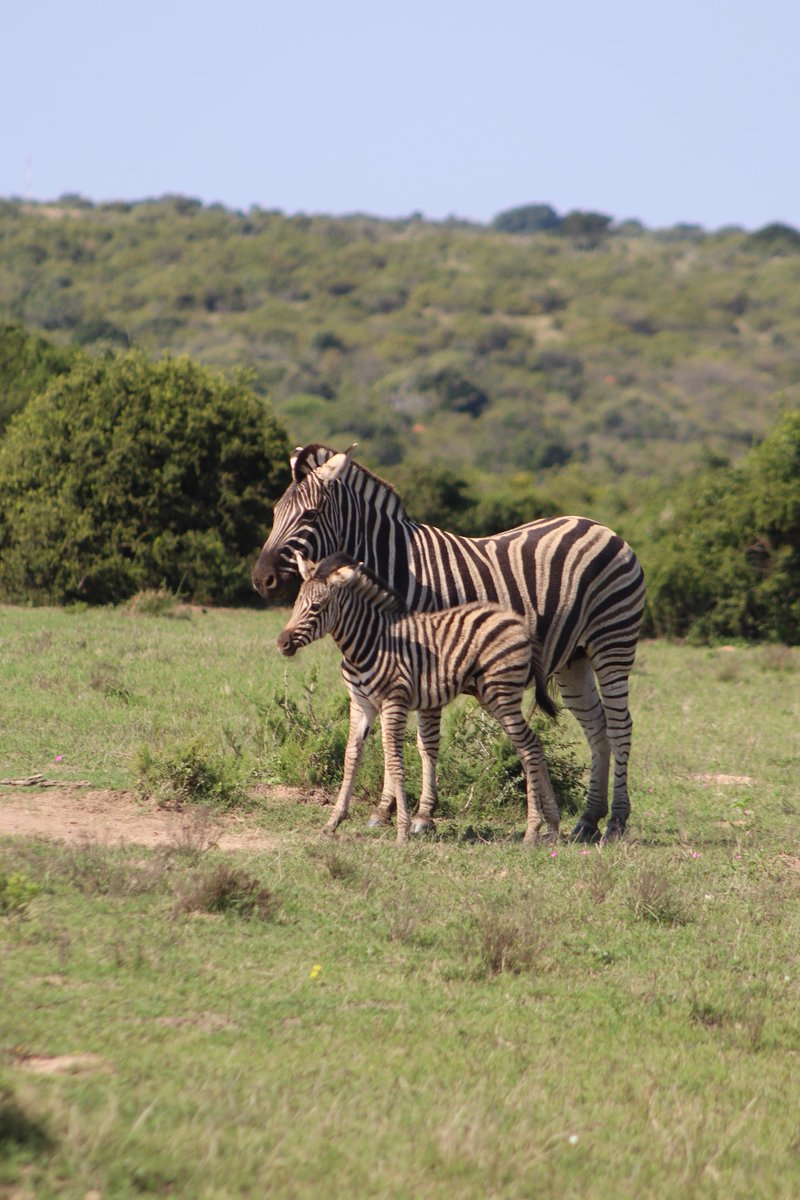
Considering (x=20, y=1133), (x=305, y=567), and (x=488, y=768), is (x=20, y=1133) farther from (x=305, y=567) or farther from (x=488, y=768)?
(x=488, y=768)

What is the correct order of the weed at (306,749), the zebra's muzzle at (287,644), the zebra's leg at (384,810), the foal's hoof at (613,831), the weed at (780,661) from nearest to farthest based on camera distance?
the zebra's muzzle at (287,644)
the zebra's leg at (384,810)
the foal's hoof at (613,831)
the weed at (306,749)
the weed at (780,661)

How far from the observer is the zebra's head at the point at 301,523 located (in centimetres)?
877

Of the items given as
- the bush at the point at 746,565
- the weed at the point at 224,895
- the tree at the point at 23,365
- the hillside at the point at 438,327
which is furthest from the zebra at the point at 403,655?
the hillside at the point at 438,327

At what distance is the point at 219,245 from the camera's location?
Result: 69.1 metres

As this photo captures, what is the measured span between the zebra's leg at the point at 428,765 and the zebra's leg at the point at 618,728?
125 centimetres

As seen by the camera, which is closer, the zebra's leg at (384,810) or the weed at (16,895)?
the weed at (16,895)

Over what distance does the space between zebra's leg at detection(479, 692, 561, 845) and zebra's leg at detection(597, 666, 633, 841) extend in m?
0.72

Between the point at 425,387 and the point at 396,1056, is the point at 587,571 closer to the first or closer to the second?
the point at 396,1056

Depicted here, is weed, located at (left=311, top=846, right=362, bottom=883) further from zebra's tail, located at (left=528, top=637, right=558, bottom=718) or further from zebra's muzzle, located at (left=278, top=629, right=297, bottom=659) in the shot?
zebra's tail, located at (left=528, top=637, right=558, bottom=718)

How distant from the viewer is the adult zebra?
29.1 ft

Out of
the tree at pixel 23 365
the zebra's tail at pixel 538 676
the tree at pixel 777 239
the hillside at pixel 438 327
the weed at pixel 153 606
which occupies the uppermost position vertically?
the tree at pixel 777 239

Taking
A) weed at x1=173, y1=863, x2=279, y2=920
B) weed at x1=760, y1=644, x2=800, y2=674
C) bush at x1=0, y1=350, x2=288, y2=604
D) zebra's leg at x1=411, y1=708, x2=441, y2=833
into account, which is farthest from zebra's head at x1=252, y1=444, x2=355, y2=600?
weed at x1=760, y1=644, x2=800, y2=674

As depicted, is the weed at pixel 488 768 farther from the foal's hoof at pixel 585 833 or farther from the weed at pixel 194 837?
the weed at pixel 194 837

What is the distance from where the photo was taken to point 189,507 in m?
20.7
